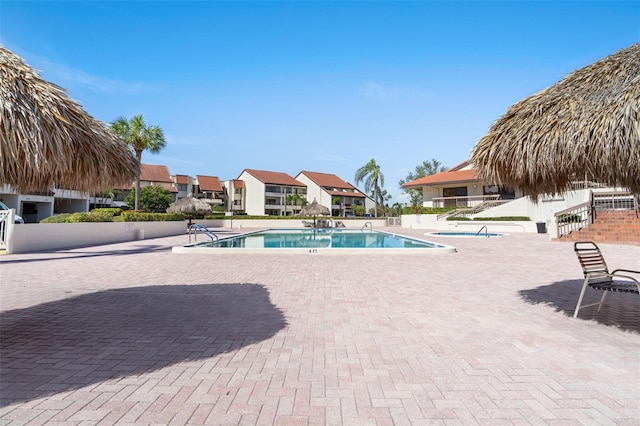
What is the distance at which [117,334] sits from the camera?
4203mm

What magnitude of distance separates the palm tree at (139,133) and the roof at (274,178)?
32.6 metres

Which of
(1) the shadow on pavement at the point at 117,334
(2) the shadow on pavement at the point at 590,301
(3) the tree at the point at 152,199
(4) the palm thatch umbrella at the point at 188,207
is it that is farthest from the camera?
(3) the tree at the point at 152,199

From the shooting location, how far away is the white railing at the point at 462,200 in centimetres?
3403

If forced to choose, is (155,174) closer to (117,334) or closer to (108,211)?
(108,211)

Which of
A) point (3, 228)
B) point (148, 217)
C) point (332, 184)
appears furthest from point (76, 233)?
point (332, 184)

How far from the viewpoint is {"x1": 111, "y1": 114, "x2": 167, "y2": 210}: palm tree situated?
27.1 m

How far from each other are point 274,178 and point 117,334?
60345 millimetres

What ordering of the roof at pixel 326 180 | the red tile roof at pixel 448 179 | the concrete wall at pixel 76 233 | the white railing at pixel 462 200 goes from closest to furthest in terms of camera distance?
the concrete wall at pixel 76 233 < the white railing at pixel 462 200 < the red tile roof at pixel 448 179 < the roof at pixel 326 180

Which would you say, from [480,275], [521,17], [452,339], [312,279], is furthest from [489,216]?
[452,339]

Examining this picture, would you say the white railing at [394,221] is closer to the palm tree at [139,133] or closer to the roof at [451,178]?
the roof at [451,178]

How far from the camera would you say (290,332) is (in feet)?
14.2

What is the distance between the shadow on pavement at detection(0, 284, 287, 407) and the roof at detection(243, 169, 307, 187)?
56.1m

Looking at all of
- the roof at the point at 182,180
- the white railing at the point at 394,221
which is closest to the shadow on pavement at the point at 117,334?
the white railing at the point at 394,221

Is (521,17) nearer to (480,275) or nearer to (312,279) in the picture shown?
(480,275)
